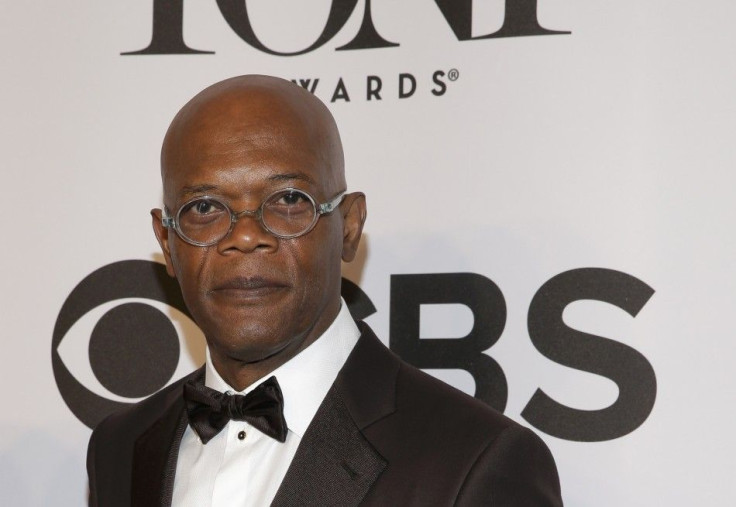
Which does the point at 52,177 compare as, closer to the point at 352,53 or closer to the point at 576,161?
the point at 352,53

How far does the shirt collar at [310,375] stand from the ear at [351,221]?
0.13 metres

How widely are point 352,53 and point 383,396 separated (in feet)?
3.30

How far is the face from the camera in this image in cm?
187

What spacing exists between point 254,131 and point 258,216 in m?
0.15

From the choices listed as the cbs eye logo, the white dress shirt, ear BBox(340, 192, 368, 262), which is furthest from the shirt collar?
the cbs eye logo

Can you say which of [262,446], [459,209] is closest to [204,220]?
[262,446]

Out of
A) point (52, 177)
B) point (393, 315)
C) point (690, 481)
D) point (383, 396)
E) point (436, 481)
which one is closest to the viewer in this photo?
point (436, 481)

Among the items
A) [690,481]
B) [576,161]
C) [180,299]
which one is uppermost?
[576,161]

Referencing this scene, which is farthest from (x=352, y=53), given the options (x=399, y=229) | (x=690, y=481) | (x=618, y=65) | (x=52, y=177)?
(x=690, y=481)

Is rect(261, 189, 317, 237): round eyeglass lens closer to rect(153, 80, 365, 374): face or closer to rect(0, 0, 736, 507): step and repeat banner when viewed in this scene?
rect(153, 80, 365, 374): face

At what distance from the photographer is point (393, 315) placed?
8.46 feet

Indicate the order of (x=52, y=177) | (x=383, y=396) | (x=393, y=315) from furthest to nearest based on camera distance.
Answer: (x=52, y=177) < (x=393, y=315) < (x=383, y=396)

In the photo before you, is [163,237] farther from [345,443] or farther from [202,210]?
[345,443]

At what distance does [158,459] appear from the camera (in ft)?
6.81
